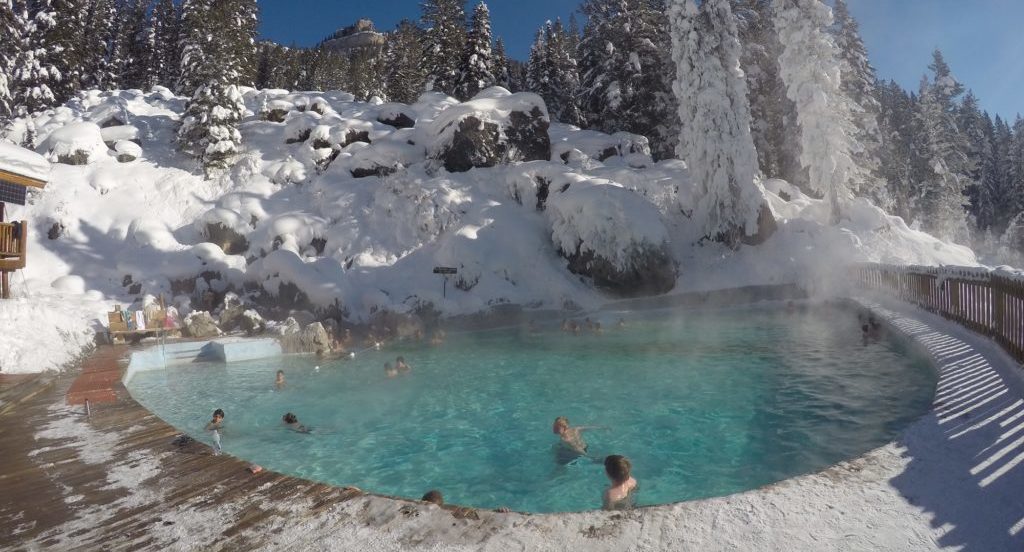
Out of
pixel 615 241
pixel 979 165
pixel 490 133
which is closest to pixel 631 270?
pixel 615 241

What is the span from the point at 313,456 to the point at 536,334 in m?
10.5

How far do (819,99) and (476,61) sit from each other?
22.5 m

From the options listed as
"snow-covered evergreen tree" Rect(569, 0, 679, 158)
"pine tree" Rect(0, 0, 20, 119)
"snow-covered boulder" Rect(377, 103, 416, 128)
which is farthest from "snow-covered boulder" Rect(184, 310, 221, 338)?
"snow-covered evergreen tree" Rect(569, 0, 679, 158)

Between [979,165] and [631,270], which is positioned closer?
[631,270]

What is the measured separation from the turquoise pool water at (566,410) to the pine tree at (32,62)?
29.1m

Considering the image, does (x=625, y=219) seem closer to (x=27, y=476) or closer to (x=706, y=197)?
(x=706, y=197)

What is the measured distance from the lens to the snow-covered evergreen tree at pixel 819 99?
2747cm

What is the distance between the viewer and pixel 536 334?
18172 millimetres

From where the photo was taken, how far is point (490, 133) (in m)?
28.2

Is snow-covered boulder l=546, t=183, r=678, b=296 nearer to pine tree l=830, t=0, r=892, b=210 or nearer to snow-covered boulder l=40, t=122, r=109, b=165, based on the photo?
pine tree l=830, t=0, r=892, b=210

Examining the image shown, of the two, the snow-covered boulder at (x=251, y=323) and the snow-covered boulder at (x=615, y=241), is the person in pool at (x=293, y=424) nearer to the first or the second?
the snow-covered boulder at (x=251, y=323)

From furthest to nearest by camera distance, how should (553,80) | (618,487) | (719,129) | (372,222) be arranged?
1. (553,80)
2. (719,129)
3. (372,222)
4. (618,487)

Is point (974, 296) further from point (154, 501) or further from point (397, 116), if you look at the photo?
point (397, 116)

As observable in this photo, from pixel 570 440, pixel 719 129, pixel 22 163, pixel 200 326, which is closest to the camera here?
pixel 570 440
